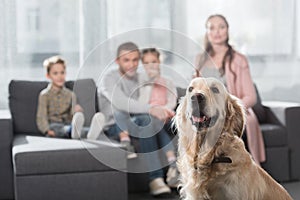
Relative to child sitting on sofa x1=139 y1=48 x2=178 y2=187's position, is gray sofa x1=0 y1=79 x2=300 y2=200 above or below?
below

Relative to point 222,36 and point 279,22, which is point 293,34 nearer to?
point 279,22

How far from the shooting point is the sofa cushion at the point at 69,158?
11.7ft

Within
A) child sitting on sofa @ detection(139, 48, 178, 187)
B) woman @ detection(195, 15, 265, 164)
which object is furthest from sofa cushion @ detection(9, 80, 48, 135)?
woman @ detection(195, 15, 265, 164)

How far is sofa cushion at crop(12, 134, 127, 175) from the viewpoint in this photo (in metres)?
3.57

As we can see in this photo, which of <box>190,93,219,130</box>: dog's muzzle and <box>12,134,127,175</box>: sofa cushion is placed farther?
<box>12,134,127,175</box>: sofa cushion

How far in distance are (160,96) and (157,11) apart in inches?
70.9

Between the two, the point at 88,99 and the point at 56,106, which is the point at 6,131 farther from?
the point at 88,99

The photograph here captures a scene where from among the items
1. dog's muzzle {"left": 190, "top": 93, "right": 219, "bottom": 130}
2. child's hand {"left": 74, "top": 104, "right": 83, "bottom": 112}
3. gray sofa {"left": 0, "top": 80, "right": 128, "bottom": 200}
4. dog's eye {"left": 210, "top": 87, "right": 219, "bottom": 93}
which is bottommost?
gray sofa {"left": 0, "top": 80, "right": 128, "bottom": 200}

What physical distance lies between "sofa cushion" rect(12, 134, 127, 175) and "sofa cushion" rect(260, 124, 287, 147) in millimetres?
1241

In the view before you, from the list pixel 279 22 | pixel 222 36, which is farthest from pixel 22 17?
pixel 279 22

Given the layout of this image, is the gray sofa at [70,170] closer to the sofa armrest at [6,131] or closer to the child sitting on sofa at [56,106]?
the sofa armrest at [6,131]

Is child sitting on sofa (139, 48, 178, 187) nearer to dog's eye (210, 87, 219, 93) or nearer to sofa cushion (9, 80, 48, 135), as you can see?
dog's eye (210, 87, 219, 93)

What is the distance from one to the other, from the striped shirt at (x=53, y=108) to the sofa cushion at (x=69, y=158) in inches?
20.6

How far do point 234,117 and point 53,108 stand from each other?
6.51ft
